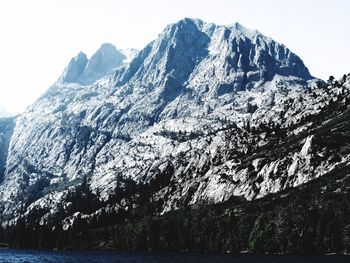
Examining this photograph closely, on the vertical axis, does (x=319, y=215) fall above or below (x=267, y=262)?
above

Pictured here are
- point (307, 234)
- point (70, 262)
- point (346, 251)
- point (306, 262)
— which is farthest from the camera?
point (307, 234)

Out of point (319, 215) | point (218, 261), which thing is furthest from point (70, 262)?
point (319, 215)

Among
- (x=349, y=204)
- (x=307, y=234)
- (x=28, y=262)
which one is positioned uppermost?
(x=349, y=204)

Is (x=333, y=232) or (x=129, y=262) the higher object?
(x=333, y=232)

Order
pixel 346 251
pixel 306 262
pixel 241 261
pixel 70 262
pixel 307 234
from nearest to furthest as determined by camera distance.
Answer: pixel 306 262
pixel 241 261
pixel 70 262
pixel 346 251
pixel 307 234

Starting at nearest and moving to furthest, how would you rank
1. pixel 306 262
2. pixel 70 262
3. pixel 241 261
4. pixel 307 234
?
1. pixel 306 262
2. pixel 241 261
3. pixel 70 262
4. pixel 307 234

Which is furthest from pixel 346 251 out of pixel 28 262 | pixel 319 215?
pixel 28 262

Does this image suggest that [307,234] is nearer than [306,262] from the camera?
No

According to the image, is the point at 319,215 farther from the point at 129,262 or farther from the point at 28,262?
the point at 28,262

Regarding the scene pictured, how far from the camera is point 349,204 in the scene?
198250mm

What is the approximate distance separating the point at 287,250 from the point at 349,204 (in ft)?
107

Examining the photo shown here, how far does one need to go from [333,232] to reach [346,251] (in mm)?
9964

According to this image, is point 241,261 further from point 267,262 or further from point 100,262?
point 100,262

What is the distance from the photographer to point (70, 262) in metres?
162
